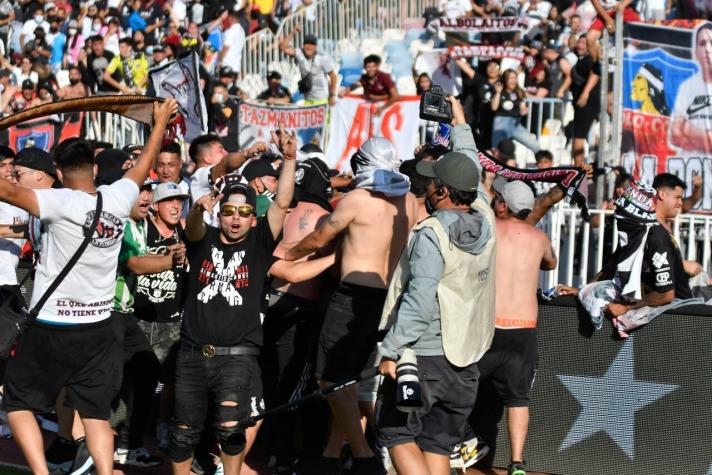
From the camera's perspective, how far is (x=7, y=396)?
659 cm

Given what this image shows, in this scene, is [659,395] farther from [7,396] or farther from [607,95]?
[607,95]

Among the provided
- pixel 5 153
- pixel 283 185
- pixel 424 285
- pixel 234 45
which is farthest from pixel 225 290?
pixel 234 45

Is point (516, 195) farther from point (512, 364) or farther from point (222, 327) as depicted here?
point (222, 327)

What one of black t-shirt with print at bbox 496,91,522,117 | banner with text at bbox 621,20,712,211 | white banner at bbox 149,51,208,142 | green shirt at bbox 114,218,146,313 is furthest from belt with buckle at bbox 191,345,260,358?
black t-shirt with print at bbox 496,91,522,117

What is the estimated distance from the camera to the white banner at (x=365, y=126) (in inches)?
547

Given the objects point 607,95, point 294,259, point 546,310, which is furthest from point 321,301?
point 607,95

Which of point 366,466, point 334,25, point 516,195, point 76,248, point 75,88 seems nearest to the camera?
point 76,248

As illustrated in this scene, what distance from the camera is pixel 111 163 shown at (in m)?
8.80

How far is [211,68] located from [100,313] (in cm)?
1390

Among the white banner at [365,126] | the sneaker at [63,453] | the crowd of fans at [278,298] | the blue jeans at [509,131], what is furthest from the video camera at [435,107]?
the blue jeans at [509,131]

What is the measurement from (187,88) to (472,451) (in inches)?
148

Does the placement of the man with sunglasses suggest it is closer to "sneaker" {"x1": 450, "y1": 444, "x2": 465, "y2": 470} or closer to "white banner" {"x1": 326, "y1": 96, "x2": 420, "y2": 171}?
"sneaker" {"x1": 450, "y1": 444, "x2": 465, "y2": 470}

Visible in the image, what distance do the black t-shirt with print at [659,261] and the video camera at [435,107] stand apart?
180 centimetres

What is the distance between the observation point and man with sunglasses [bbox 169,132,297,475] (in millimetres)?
6805
